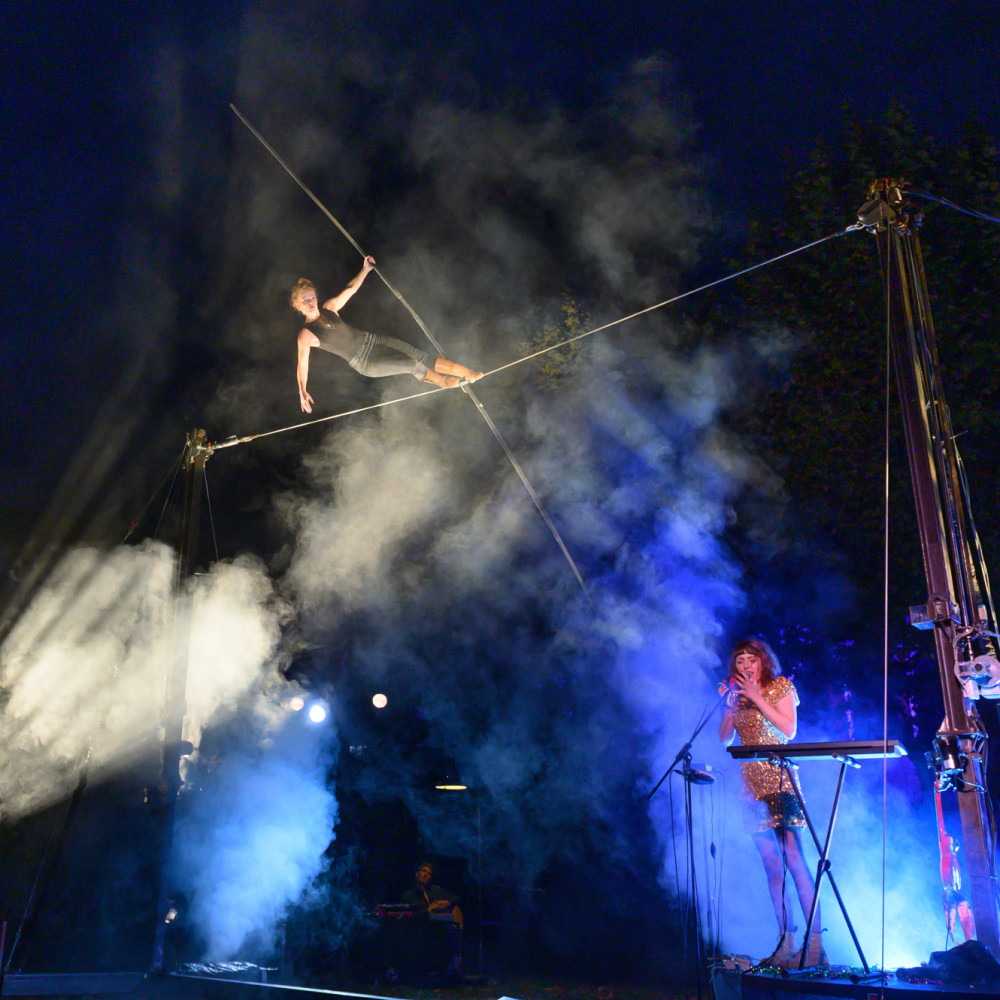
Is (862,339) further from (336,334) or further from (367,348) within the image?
(336,334)

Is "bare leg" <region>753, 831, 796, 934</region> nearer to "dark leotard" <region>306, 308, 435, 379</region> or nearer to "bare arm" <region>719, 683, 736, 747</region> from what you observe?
"bare arm" <region>719, 683, 736, 747</region>

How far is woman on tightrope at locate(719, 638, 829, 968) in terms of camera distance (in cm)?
375

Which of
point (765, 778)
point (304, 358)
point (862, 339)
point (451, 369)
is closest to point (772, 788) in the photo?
point (765, 778)

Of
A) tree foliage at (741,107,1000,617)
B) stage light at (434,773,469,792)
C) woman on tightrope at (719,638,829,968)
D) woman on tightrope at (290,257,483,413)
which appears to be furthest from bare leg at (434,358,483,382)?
stage light at (434,773,469,792)

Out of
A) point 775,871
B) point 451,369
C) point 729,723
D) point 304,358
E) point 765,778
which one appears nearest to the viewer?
point 775,871

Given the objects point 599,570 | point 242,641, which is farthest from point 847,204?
point 242,641

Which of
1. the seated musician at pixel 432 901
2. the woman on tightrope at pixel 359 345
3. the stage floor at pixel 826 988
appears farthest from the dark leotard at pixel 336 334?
the seated musician at pixel 432 901

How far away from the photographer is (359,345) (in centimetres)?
578

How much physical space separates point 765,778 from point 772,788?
0.22 ft

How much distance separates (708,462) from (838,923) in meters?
3.90

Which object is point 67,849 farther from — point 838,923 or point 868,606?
point 868,606

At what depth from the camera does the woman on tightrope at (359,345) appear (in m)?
5.69

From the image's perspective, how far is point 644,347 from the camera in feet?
25.7

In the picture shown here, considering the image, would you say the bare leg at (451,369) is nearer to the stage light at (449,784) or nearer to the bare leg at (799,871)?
the bare leg at (799,871)
